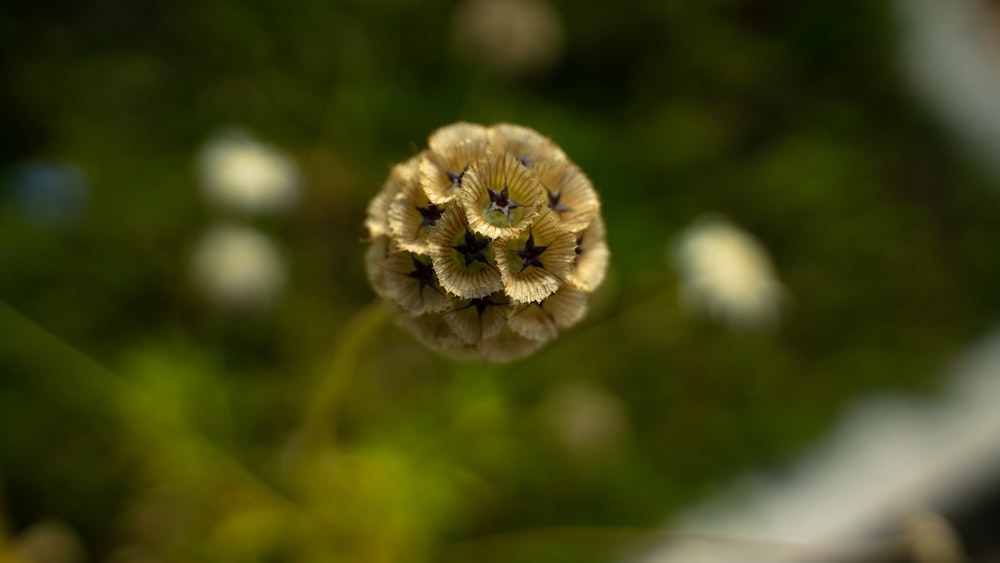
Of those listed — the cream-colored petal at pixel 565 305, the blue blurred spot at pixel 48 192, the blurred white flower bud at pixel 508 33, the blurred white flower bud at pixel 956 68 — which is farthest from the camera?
the blurred white flower bud at pixel 956 68

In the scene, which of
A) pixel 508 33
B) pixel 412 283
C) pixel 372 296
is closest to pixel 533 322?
pixel 412 283

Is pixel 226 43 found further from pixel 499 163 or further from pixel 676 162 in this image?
pixel 499 163

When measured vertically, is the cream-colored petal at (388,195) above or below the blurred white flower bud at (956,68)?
below

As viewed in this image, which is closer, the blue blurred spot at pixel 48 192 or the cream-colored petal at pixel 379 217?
the cream-colored petal at pixel 379 217

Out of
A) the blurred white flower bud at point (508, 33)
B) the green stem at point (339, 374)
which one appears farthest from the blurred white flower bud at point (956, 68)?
the green stem at point (339, 374)

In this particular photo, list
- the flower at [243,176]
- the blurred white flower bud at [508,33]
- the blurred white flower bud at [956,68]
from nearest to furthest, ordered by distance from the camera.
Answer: the flower at [243,176]
the blurred white flower bud at [508,33]
the blurred white flower bud at [956,68]

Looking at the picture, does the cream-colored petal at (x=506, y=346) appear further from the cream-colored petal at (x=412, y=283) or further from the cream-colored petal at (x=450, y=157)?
the cream-colored petal at (x=450, y=157)

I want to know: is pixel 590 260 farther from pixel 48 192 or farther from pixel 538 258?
pixel 48 192

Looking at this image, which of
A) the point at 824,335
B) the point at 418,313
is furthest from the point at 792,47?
the point at 418,313
